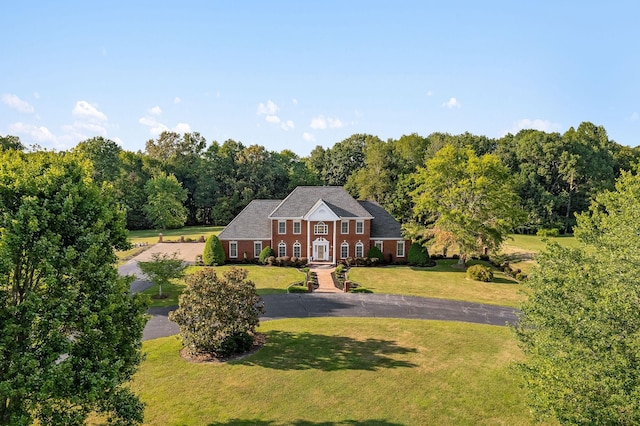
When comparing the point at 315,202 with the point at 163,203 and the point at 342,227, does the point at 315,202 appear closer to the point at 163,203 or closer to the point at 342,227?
the point at 342,227

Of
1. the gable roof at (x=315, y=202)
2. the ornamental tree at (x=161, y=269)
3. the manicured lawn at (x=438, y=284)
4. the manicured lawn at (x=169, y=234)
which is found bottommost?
the manicured lawn at (x=438, y=284)

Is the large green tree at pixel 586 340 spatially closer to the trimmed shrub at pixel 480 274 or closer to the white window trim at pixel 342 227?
the trimmed shrub at pixel 480 274

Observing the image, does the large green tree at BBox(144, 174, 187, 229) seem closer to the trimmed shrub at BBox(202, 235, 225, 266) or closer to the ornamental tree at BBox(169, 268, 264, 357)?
the trimmed shrub at BBox(202, 235, 225, 266)

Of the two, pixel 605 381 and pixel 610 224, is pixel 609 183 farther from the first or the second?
pixel 605 381

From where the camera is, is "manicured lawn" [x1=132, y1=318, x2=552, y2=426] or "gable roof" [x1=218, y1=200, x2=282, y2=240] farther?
"gable roof" [x1=218, y1=200, x2=282, y2=240]

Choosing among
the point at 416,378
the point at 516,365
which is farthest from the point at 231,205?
the point at 516,365

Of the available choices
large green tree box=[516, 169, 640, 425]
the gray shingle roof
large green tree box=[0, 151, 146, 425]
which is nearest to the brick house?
the gray shingle roof

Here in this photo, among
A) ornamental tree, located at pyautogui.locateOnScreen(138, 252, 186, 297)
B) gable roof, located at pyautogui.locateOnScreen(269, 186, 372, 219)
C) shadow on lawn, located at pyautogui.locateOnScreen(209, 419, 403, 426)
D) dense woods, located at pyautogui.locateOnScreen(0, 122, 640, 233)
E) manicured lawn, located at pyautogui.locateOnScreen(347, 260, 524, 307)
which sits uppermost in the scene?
dense woods, located at pyautogui.locateOnScreen(0, 122, 640, 233)

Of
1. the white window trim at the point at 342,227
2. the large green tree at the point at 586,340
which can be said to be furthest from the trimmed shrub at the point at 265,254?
the large green tree at the point at 586,340
